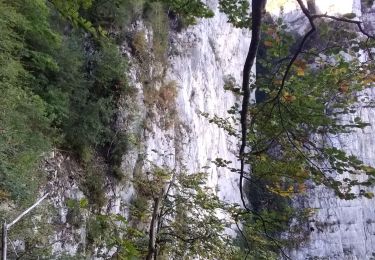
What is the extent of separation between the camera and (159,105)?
8797 mm

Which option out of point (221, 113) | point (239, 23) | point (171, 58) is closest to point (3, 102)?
point (239, 23)

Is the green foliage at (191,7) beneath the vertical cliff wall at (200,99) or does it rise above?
beneath

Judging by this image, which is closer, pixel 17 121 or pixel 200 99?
pixel 17 121

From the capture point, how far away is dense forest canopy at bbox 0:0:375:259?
2.33 m

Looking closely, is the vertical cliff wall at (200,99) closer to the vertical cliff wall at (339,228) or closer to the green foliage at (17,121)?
the green foliage at (17,121)

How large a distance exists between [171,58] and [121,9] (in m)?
2.47

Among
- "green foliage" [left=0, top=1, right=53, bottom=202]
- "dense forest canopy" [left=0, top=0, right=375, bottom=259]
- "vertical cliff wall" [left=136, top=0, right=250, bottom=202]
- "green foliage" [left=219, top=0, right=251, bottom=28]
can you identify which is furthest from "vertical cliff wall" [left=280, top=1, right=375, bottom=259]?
"green foliage" [left=219, top=0, right=251, bottom=28]

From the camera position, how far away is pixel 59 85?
5637mm

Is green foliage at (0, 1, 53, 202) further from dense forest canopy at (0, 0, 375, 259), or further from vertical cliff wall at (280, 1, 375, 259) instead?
vertical cliff wall at (280, 1, 375, 259)

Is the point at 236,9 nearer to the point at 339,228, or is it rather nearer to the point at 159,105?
the point at 159,105

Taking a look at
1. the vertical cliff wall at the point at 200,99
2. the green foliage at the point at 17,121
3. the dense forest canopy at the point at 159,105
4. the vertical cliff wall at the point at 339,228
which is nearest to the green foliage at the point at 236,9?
the dense forest canopy at the point at 159,105

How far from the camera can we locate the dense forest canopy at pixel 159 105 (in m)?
2.33

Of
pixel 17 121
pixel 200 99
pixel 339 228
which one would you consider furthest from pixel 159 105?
pixel 339 228

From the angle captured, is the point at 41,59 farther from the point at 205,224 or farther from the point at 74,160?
the point at 205,224
